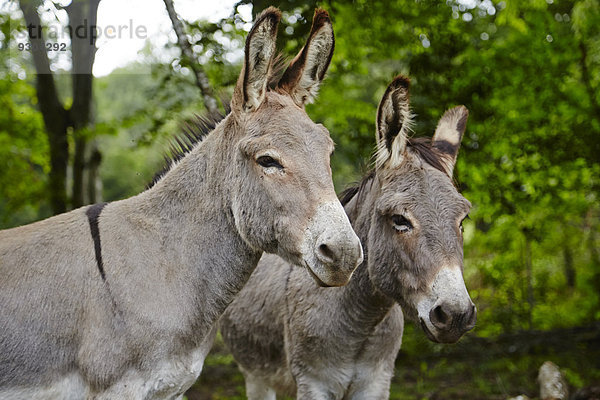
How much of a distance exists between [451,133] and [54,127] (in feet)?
18.4

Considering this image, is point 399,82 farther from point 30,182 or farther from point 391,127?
point 30,182

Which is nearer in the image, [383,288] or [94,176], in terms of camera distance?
[383,288]

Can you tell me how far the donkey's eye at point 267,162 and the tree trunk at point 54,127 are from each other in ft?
17.6

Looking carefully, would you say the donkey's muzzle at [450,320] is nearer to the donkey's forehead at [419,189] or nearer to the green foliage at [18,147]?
the donkey's forehead at [419,189]

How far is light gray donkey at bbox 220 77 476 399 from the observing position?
2.89m

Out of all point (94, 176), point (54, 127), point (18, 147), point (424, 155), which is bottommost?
point (94, 176)

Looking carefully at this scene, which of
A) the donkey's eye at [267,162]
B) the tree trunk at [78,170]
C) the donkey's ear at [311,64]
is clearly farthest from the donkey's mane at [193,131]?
the tree trunk at [78,170]

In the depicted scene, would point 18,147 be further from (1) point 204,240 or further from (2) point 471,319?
(2) point 471,319

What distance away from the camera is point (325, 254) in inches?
88.8

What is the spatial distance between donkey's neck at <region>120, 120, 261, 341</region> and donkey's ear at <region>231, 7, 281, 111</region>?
8.6 inches

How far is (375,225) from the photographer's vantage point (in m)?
3.23

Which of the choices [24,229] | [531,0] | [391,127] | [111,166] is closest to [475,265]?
[531,0]

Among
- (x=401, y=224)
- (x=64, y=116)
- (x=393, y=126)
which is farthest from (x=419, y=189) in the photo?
(x=64, y=116)

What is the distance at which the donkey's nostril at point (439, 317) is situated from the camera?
274 centimetres
